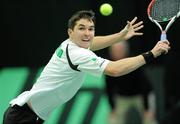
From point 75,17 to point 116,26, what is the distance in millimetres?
4142

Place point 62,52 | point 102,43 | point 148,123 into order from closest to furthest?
point 62,52 < point 102,43 < point 148,123

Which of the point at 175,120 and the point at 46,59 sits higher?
the point at 46,59

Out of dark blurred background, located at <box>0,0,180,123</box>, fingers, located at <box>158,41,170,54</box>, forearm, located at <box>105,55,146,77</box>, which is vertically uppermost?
fingers, located at <box>158,41,170,54</box>

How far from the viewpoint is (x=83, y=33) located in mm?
8867

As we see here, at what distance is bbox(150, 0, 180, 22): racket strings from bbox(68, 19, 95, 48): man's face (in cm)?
84

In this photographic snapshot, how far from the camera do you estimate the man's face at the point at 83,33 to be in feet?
29.1

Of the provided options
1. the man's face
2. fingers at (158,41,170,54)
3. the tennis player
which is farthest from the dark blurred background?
fingers at (158,41,170,54)

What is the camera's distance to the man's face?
29.1 feet

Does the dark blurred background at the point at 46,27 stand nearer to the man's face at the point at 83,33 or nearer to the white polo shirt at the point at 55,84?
the white polo shirt at the point at 55,84

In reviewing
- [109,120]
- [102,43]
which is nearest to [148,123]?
[109,120]

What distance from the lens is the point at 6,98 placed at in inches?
500

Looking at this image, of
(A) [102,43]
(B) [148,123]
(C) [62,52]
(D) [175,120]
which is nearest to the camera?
(C) [62,52]

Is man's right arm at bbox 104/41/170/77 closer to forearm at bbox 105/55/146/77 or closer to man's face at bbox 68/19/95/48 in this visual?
forearm at bbox 105/55/146/77

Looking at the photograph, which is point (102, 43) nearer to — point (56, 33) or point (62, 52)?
point (62, 52)
